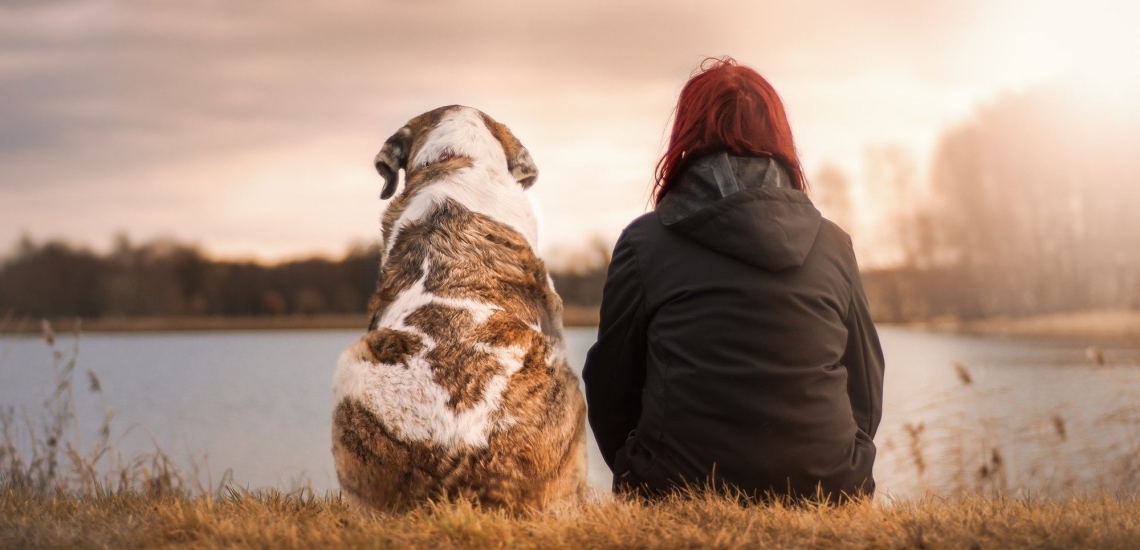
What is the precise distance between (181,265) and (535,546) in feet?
112

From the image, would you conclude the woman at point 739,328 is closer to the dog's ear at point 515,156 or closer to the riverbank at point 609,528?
the riverbank at point 609,528

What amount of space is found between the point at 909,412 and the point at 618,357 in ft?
25.0

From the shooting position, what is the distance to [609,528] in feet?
10.4

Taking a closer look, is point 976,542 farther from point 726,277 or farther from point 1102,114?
point 1102,114

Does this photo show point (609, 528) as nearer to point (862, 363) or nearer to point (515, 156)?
point (862, 363)

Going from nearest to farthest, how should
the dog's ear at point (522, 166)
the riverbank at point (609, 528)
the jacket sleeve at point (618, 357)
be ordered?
the riverbank at point (609, 528) < the jacket sleeve at point (618, 357) < the dog's ear at point (522, 166)

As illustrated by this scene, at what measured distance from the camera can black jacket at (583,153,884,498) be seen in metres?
3.34

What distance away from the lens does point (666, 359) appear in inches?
138

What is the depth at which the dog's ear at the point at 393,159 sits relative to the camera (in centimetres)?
469

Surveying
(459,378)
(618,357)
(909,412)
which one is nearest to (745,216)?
(618,357)

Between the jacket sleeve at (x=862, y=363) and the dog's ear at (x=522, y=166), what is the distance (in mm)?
1848

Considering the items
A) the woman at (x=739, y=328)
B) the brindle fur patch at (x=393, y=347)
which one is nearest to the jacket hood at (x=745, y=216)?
the woman at (x=739, y=328)

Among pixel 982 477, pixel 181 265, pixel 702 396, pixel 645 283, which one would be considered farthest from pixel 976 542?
pixel 181 265

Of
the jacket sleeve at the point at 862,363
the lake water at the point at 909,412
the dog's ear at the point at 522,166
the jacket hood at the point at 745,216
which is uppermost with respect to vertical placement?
the dog's ear at the point at 522,166
